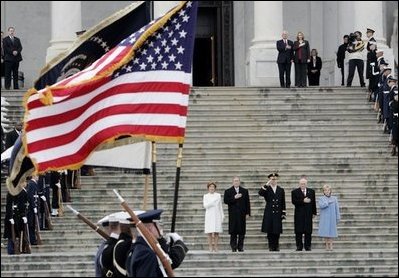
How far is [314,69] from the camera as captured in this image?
4669cm

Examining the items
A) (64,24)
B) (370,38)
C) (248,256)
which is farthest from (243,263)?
(64,24)

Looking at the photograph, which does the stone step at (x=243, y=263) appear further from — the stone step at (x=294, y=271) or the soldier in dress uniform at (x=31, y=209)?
the soldier in dress uniform at (x=31, y=209)

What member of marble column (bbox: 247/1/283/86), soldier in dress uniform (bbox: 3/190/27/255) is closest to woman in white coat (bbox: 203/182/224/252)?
soldier in dress uniform (bbox: 3/190/27/255)

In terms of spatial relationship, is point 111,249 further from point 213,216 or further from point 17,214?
point 213,216

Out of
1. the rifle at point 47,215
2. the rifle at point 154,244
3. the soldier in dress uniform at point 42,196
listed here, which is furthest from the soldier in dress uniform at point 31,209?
the rifle at point 154,244

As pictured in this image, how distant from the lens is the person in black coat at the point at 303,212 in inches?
1313

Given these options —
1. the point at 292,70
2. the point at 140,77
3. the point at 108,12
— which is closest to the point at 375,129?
the point at 292,70

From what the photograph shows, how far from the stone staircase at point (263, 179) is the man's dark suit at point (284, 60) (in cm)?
173

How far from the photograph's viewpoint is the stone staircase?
31.1 metres

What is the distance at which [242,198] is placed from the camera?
3359 cm

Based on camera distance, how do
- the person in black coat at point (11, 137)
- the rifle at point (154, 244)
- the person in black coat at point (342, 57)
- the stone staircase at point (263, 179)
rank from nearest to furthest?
the rifle at point (154, 244)
the stone staircase at point (263, 179)
the person in black coat at point (11, 137)
the person in black coat at point (342, 57)

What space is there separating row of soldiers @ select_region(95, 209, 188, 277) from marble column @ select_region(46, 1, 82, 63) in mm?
27895

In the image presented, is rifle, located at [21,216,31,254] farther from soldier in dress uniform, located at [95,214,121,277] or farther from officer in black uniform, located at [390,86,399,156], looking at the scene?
soldier in dress uniform, located at [95,214,121,277]

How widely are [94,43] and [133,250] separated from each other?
445 centimetres
